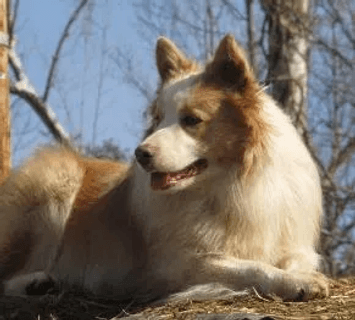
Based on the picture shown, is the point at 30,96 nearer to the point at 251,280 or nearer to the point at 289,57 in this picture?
the point at 289,57

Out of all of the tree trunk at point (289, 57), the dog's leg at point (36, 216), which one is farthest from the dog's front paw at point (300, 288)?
the tree trunk at point (289, 57)

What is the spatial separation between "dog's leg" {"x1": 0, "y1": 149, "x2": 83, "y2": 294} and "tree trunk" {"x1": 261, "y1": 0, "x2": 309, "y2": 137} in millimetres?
4631

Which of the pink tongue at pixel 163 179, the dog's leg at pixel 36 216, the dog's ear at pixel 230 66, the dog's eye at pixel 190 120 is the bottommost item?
the dog's leg at pixel 36 216

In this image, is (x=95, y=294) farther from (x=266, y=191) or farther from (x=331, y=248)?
(x=331, y=248)

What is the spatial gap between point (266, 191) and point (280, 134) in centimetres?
39

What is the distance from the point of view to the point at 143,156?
5.58 m

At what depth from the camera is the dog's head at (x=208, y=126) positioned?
5.70 m

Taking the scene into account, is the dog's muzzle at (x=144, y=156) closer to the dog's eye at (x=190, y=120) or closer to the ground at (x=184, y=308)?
the dog's eye at (x=190, y=120)

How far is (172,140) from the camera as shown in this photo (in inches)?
225

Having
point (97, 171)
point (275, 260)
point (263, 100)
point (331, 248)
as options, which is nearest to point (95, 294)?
point (97, 171)

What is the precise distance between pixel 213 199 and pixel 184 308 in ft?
2.80

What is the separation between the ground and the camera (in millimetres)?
4984

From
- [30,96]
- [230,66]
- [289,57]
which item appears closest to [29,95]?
[30,96]

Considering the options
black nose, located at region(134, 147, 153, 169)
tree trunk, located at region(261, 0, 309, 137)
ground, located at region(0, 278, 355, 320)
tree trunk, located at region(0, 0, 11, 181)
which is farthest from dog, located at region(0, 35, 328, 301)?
tree trunk, located at region(261, 0, 309, 137)
